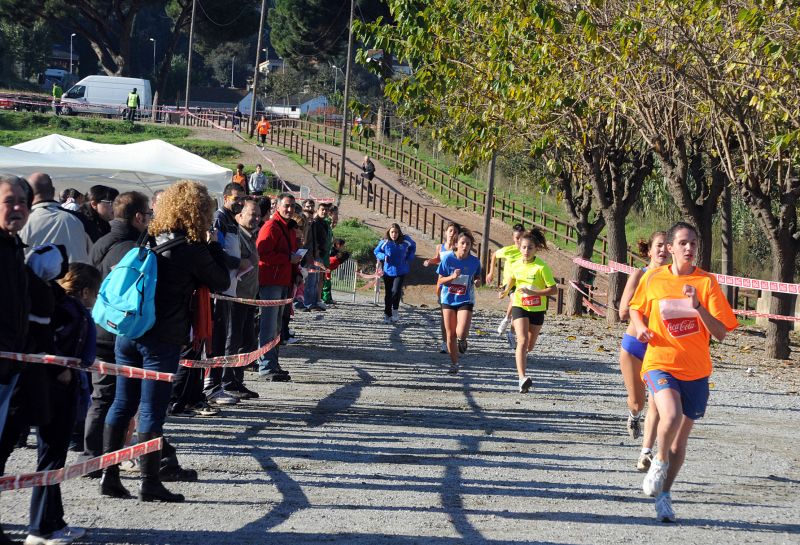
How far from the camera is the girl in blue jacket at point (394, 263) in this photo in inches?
752

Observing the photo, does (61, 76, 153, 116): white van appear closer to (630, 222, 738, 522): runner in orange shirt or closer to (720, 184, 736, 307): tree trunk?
(720, 184, 736, 307): tree trunk

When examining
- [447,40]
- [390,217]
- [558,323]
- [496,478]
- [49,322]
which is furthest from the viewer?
[390,217]

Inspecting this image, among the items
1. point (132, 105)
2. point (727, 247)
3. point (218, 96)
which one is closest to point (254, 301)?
point (727, 247)

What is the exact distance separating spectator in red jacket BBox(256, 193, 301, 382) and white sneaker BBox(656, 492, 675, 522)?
5621 millimetres

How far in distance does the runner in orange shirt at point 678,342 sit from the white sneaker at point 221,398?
427 centimetres

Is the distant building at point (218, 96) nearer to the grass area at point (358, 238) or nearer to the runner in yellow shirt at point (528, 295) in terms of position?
the grass area at point (358, 238)

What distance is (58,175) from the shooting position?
52.0 feet

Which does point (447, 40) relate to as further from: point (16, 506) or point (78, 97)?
point (78, 97)

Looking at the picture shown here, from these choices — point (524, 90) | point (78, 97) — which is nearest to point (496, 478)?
point (524, 90)

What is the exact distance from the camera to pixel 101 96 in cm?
5609

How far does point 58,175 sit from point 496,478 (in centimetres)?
1057

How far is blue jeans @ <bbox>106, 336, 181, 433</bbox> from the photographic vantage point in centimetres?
622

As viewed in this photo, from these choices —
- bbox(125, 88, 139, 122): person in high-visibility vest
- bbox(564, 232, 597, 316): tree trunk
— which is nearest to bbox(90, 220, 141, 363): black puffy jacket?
bbox(564, 232, 597, 316): tree trunk

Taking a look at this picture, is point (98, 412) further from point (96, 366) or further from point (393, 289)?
point (393, 289)
